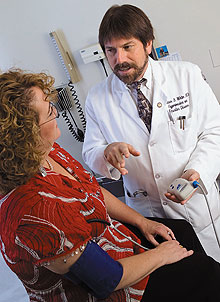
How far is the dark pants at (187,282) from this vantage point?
0.99 meters

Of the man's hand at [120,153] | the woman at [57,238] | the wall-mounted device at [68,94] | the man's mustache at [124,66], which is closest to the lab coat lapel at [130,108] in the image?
the man's mustache at [124,66]

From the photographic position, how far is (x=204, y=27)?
2227mm

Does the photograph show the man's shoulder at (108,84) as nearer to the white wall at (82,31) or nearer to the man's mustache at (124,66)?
the man's mustache at (124,66)

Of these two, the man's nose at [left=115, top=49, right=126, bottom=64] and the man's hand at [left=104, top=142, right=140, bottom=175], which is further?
the man's nose at [left=115, top=49, right=126, bottom=64]

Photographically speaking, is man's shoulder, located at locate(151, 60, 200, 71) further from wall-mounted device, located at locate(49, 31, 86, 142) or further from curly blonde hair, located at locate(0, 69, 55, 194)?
wall-mounted device, located at locate(49, 31, 86, 142)

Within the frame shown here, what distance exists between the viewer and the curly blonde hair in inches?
35.7

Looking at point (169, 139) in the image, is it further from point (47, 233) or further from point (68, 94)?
point (68, 94)

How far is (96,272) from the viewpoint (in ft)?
2.92

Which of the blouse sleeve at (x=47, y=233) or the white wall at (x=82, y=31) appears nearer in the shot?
the blouse sleeve at (x=47, y=233)

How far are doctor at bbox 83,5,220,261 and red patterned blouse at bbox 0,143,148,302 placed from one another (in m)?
0.40

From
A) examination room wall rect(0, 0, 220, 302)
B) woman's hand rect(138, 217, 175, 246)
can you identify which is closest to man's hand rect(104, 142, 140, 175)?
woman's hand rect(138, 217, 175, 246)

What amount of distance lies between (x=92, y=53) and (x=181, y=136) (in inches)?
49.7

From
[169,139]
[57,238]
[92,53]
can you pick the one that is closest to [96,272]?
[57,238]

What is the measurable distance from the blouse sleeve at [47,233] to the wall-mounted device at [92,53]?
67.2 inches
